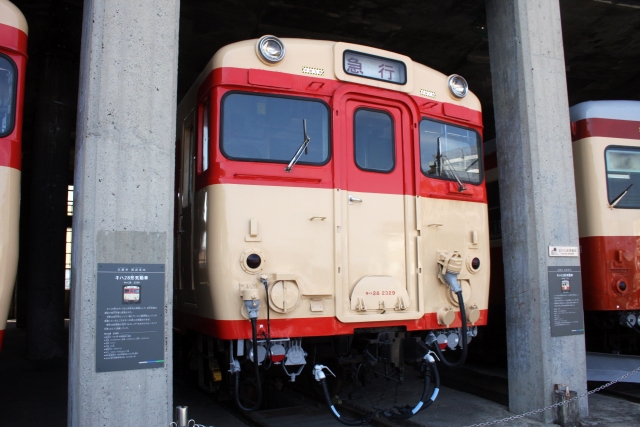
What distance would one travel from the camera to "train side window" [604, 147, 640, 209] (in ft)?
23.2

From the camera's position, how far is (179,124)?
6.57 m

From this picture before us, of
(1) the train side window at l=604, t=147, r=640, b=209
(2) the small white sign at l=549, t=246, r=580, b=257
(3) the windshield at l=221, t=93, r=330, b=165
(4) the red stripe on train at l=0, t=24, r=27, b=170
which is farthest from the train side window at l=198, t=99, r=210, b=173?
(1) the train side window at l=604, t=147, r=640, b=209

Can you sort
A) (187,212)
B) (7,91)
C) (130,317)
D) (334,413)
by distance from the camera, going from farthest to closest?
(187,212)
(334,413)
(7,91)
(130,317)

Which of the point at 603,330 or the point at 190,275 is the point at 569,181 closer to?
the point at 603,330

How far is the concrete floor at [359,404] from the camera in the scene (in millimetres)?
5672

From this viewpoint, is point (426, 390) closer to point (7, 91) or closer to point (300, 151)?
point (300, 151)

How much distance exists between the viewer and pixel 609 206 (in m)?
6.97

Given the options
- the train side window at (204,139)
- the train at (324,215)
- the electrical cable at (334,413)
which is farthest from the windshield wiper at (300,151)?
the electrical cable at (334,413)

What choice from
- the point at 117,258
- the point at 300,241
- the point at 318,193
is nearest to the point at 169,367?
the point at 117,258

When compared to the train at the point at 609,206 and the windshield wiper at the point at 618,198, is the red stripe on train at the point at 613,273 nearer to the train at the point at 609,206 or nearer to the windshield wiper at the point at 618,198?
the train at the point at 609,206

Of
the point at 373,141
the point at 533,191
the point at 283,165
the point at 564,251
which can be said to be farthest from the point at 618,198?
the point at 283,165

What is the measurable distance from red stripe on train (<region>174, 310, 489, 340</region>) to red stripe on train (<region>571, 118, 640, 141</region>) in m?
3.46

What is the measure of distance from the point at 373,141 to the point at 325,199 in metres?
0.85

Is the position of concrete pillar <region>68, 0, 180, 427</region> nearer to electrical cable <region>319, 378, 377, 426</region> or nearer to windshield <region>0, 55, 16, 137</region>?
windshield <region>0, 55, 16, 137</region>
